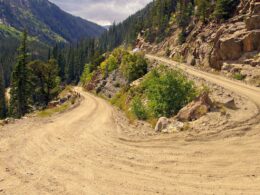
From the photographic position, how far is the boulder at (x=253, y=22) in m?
41.8

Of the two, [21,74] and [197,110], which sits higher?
[197,110]

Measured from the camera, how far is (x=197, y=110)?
19.3m

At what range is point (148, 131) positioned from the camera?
765 inches

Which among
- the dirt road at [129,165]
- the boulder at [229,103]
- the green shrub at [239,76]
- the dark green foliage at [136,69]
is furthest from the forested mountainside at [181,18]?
the dirt road at [129,165]

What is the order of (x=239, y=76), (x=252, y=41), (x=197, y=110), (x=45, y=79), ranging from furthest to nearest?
(x=45, y=79) < (x=252, y=41) < (x=239, y=76) < (x=197, y=110)

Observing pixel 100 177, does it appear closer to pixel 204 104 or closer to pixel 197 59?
pixel 204 104

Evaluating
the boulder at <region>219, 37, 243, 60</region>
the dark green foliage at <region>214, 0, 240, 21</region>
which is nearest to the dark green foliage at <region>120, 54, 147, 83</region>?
the boulder at <region>219, 37, 243, 60</region>

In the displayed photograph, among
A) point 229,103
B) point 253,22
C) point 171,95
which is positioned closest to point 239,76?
point 253,22

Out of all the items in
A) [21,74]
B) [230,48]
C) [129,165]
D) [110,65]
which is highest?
[230,48]

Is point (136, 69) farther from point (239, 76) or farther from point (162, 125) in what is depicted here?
point (162, 125)

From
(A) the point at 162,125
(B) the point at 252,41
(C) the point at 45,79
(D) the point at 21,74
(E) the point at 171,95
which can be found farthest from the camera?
(C) the point at 45,79

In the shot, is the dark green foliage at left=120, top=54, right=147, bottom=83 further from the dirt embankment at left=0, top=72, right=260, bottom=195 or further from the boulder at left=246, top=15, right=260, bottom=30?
the dirt embankment at left=0, top=72, right=260, bottom=195

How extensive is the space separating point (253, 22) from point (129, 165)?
35.6 meters

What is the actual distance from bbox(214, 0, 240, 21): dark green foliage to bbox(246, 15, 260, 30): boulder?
11.3m
